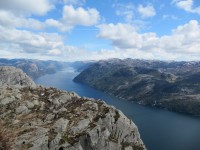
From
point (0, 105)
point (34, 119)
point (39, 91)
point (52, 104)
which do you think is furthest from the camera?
point (39, 91)

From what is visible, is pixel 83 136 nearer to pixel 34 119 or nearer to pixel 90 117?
pixel 90 117

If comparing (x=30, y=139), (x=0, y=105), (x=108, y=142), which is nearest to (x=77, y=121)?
(x=108, y=142)

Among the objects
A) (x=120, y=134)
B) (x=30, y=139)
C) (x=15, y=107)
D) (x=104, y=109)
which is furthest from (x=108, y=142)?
(x=15, y=107)

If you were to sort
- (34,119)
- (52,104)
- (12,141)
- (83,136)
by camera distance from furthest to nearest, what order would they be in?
(52,104), (34,119), (83,136), (12,141)

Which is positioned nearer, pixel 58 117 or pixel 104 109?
pixel 58 117

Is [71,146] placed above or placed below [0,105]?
below

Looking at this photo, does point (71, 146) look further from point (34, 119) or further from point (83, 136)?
point (34, 119)
